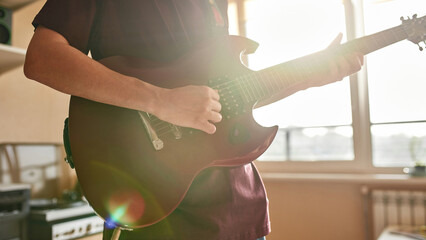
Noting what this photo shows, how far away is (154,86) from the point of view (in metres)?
0.73

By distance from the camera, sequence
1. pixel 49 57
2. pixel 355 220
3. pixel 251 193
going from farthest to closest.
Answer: pixel 355 220 < pixel 251 193 < pixel 49 57

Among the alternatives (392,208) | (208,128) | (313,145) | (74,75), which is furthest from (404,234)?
(74,75)

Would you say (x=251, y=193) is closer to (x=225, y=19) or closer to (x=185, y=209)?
(x=185, y=209)

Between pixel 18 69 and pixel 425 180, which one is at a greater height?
pixel 18 69

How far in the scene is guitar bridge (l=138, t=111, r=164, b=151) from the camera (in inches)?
30.9

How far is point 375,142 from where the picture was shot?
3184mm

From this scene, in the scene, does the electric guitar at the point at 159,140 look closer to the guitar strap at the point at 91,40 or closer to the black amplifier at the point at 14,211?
the guitar strap at the point at 91,40

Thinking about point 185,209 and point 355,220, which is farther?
point 355,220

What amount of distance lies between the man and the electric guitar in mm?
29

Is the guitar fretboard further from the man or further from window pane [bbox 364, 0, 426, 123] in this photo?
window pane [bbox 364, 0, 426, 123]

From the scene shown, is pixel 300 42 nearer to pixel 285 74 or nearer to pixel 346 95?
pixel 346 95

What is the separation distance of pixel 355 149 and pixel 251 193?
2670mm

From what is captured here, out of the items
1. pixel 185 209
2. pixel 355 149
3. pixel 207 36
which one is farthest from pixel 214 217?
pixel 355 149

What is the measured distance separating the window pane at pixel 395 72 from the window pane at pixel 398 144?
74 mm
